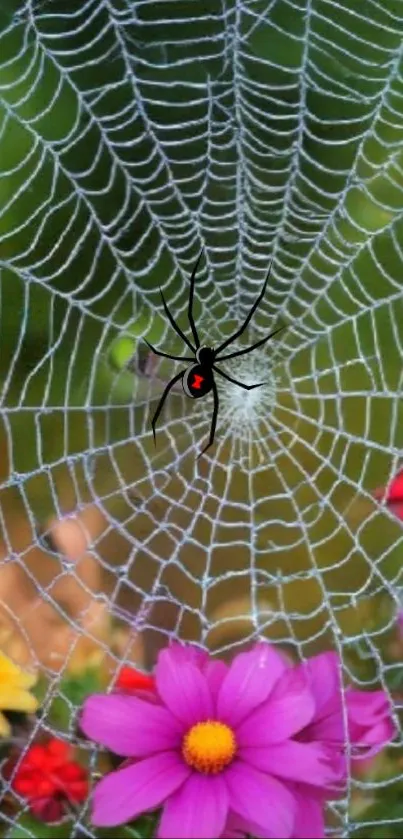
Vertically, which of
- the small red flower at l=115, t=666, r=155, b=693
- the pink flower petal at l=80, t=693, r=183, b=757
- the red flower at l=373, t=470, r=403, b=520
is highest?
the red flower at l=373, t=470, r=403, b=520

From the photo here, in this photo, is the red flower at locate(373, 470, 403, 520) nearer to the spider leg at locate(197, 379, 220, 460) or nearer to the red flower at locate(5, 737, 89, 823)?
the spider leg at locate(197, 379, 220, 460)

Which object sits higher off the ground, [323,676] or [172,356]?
[172,356]

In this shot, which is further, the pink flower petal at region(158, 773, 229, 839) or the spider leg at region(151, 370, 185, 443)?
the spider leg at region(151, 370, 185, 443)

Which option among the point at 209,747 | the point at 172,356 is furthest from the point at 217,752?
the point at 172,356

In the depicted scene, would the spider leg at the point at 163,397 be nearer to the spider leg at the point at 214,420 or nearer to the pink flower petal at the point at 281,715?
the spider leg at the point at 214,420

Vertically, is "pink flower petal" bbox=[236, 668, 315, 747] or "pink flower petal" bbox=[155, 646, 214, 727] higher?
"pink flower petal" bbox=[155, 646, 214, 727]

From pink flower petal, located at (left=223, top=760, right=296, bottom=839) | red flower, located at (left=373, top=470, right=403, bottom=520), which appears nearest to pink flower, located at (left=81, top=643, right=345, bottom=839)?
pink flower petal, located at (left=223, top=760, right=296, bottom=839)

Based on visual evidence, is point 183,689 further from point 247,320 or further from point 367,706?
point 247,320

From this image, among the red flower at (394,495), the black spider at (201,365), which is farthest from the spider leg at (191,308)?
the red flower at (394,495)
